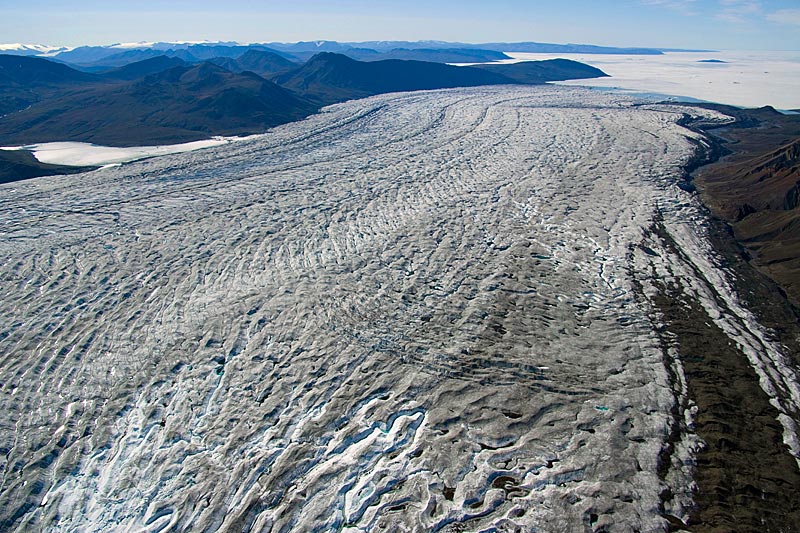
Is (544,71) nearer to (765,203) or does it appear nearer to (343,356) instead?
(765,203)

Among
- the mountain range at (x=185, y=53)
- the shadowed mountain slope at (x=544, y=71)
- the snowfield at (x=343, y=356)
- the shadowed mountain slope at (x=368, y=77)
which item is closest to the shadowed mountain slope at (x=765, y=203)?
the snowfield at (x=343, y=356)

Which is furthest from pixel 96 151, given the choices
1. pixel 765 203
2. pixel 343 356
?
pixel 765 203

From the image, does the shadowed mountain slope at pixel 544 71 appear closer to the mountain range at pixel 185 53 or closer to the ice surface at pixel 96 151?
the mountain range at pixel 185 53

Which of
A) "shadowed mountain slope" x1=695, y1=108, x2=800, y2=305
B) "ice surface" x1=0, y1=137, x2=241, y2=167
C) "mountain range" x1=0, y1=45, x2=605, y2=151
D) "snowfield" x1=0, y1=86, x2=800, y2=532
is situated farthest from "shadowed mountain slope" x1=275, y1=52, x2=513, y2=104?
"snowfield" x1=0, y1=86, x2=800, y2=532

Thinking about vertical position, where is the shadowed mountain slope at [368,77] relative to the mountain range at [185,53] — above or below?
below

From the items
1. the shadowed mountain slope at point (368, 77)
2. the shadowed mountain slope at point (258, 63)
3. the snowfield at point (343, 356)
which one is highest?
the shadowed mountain slope at point (258, 63)

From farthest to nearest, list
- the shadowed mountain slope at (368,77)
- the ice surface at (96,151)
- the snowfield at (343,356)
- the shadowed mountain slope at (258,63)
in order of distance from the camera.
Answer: the shadowed mountain slope at (258,63)
the shadowed mountain slope at (368,77)
the ice surface at (96,151)
the snowfield at (343,356)

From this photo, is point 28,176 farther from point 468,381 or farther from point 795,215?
point 795,215

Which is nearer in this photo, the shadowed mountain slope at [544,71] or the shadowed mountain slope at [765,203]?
the shadowed mountain slope at [765,203]
